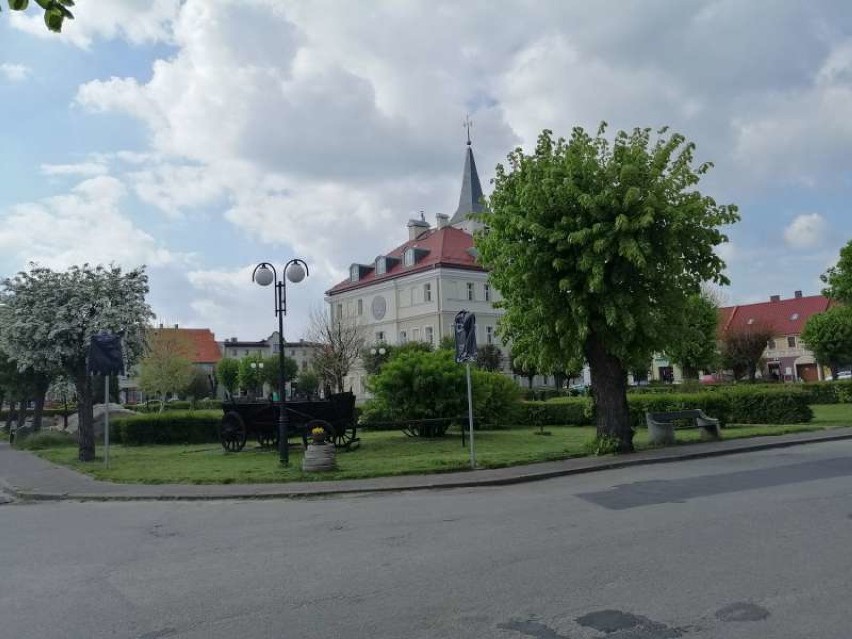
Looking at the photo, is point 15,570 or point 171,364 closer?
point 15,570

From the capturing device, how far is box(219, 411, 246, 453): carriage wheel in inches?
859

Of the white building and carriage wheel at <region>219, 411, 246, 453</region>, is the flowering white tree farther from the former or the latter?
the white building

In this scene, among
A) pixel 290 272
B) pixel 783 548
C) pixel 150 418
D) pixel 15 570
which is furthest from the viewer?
pixel 150 418

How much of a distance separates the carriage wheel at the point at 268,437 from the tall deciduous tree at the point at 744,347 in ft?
160

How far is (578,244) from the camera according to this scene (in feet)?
53.3

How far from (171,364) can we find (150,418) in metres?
36.5

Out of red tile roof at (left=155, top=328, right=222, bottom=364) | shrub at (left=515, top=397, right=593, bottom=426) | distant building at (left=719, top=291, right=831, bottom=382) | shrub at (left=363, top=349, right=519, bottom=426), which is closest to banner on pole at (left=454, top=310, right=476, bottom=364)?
shrub at (left=363, top=349, right=519, bottom=426)

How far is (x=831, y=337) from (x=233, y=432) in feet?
148

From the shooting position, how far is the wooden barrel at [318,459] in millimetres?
15234

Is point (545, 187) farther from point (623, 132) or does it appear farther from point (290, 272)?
point (290, 272)

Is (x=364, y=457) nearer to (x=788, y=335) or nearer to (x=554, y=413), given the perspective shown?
(x=554, y=413)

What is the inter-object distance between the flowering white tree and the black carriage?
388cm

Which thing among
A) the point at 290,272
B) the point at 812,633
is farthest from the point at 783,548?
the point at 290,272

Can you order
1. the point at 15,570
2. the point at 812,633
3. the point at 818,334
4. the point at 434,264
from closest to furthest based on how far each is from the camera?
the point at 812,633, the point at 15,570, the point at 818,334, the point at 434,264
